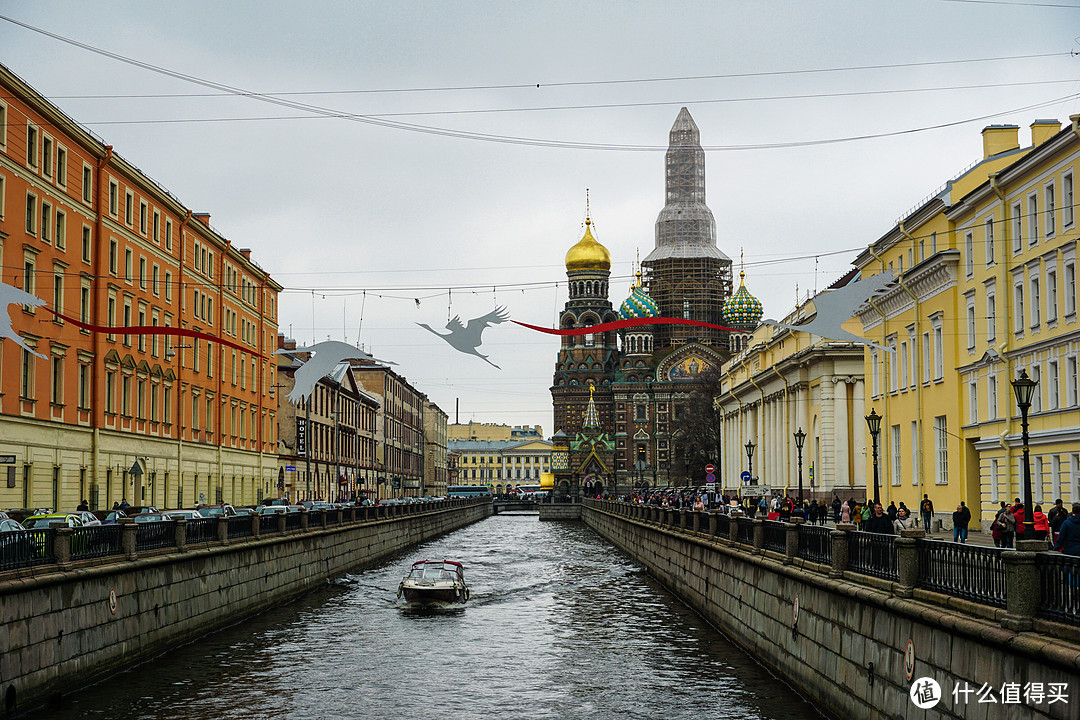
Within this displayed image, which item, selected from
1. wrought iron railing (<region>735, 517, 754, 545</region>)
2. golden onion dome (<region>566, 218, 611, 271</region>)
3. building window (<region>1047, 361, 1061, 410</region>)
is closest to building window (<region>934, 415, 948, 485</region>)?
building window (<region>1047, 361, 1061, 410</region>)

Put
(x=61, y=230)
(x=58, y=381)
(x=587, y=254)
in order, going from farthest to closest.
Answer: (x=587, y=254) → (x=61, y=230) → (x=58, y=381)

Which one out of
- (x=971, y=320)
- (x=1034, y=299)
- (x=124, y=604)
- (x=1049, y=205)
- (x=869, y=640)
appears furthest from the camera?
(x=971, y=320)

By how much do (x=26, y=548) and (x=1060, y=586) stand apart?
54.4ft

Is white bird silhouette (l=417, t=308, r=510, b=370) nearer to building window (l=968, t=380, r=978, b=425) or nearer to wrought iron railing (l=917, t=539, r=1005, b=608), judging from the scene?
wrought iron railing (l=917, t=539, r=1005, b=608)

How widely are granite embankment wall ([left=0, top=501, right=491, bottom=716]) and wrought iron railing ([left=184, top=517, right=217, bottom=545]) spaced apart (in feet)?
0.73

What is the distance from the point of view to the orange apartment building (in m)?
43.8

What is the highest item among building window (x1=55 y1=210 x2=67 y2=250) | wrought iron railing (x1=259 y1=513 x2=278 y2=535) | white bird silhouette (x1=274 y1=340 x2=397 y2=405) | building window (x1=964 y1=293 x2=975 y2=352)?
building window (x1=55 y1=210 x2=67 y2=250)

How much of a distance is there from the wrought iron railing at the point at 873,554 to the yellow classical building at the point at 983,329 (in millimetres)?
14245

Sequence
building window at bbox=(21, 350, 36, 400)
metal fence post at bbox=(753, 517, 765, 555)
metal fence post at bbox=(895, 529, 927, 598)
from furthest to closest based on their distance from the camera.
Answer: building window at bbox=(21, 350, 36, 400)
metal fence post at bbox=(753, 517, 765, 555)
metal fence post at bbox=(895, 529, 927, 598)

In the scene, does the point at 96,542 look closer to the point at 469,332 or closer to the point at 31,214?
the point at 469,332

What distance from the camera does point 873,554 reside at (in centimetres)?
2017

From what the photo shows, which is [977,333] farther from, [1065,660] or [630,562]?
[1065,660]

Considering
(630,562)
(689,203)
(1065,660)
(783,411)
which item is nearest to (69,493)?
(630,562)

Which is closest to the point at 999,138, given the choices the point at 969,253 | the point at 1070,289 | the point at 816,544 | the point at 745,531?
the point at 969,253
